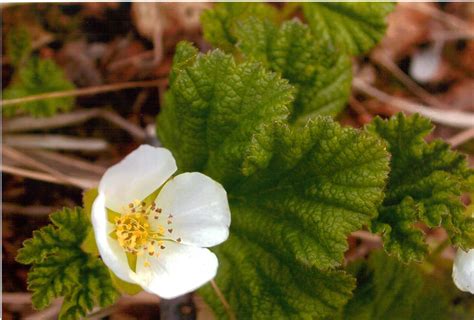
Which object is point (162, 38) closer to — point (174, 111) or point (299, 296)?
point (174, 111)

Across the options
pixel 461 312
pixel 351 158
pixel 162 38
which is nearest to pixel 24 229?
pixel 162 38

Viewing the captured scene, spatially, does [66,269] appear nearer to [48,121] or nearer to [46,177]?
[46,177]

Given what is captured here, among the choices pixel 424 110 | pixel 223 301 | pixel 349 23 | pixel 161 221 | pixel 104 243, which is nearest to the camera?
pixel 104 243

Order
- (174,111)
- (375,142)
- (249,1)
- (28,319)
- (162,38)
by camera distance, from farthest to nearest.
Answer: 1. (162,38)
2. (249,1)
3. (28,319)
4. (174,111)
5. (375,142)

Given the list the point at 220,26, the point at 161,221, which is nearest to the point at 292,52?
the point at 220,26

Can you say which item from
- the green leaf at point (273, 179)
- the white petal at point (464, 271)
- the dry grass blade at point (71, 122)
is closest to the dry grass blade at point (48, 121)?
the dry grass blade at point (71, 122)

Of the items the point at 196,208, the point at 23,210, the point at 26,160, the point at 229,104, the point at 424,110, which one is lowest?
the point at 23,210
